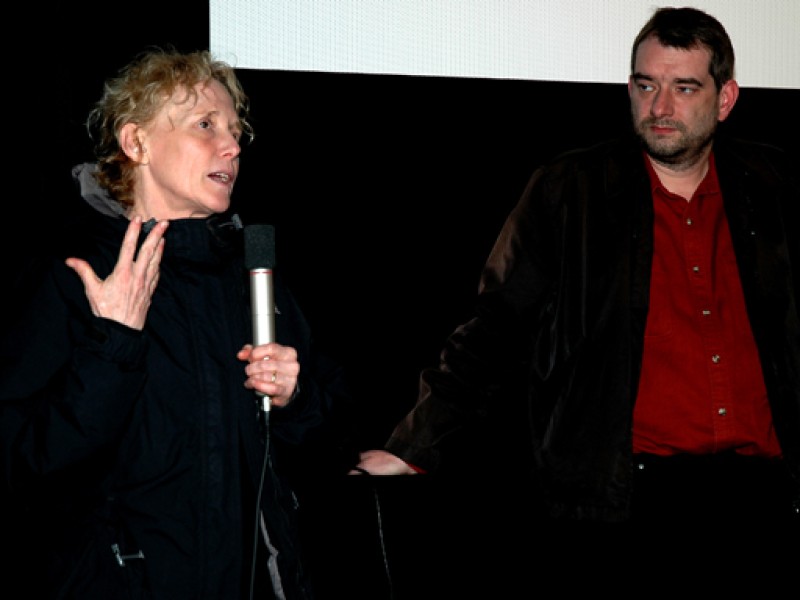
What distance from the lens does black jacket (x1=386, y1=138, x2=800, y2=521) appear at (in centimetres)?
228

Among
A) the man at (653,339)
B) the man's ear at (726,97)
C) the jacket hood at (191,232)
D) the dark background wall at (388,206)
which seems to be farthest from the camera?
the dark background wall at (388,206)

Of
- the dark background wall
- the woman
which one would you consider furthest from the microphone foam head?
the dark background wall

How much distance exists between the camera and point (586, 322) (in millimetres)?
2346

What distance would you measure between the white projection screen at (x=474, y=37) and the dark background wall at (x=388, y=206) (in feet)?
0.16

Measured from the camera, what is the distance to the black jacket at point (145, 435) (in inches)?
58.9

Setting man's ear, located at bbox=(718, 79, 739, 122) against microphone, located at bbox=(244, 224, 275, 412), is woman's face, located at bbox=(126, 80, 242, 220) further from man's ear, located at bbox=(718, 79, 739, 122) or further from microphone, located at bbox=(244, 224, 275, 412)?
man's ear, located at bbox=(718, 79, 739, 122)

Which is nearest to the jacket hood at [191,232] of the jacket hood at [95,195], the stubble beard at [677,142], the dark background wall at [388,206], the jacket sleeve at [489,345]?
the jacket hood at [95,195]

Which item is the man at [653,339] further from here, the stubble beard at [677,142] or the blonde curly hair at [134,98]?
the blonde curly hair at [134,98]

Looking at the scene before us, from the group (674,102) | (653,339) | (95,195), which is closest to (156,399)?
(95,195)

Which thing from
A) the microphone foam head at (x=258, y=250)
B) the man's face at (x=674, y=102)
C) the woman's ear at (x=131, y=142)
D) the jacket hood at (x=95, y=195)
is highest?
the man's face at (x=674, y=102)

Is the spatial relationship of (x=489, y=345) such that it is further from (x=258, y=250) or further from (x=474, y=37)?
(x=474, y=37)

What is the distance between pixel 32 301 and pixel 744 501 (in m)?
1.63

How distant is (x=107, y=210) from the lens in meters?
1.84

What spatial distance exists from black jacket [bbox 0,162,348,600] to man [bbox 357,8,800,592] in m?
0.70
